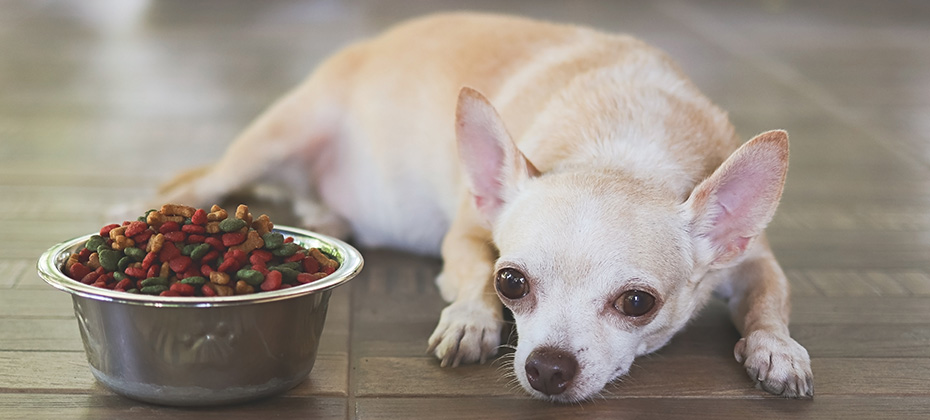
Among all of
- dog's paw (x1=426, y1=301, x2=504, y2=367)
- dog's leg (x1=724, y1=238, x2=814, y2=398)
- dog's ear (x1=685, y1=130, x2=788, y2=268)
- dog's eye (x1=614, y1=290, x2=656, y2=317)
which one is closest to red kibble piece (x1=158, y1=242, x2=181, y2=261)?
dog's paw (x1=426, y1=301, x2=504, y2=367)

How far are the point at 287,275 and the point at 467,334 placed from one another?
19.1 inches

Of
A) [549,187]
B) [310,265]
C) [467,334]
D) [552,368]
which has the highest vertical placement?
[549,187]

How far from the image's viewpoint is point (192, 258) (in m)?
1.77

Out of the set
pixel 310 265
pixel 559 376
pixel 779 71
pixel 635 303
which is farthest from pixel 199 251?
pixel 779 71

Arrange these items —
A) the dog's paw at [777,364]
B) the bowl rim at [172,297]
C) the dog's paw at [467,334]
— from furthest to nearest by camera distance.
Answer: the dog's paw at [467,334] < the dog's paw at [777,364] < the bowl rim at [172,297]

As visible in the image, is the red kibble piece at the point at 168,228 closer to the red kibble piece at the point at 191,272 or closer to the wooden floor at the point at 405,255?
the red kibble piece at the point at 191,272

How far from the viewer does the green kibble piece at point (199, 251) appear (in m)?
1.77

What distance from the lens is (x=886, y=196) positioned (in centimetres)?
356

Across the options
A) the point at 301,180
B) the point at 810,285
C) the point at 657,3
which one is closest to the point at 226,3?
the point at 657,3

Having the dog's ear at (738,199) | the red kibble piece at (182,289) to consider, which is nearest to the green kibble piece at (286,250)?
the red kibble piece at (182,289)

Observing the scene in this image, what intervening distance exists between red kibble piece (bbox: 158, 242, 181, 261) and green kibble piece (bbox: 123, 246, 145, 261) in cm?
4

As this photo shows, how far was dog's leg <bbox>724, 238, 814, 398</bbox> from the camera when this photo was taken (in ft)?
6.51

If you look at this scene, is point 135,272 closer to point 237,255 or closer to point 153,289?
point 153,289

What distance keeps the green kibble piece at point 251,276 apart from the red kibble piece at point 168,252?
0.13 meters
